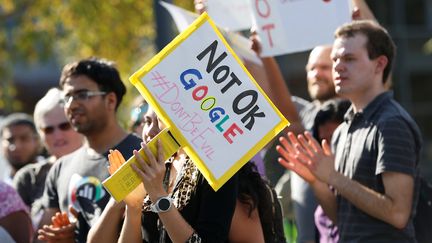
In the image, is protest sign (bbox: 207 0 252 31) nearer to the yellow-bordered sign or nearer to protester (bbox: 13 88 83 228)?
protester (bbox: 13 88 83 228)

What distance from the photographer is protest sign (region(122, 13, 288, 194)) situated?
4230 mm

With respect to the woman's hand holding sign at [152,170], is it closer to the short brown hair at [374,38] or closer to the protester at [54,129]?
the short brown hair at [374,38]

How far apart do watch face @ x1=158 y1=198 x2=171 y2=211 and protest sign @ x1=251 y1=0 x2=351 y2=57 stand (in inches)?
90.2

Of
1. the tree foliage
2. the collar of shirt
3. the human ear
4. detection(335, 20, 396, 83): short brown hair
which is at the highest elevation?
the tree foliage

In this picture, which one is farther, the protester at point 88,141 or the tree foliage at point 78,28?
the tree foliage at point 78,28

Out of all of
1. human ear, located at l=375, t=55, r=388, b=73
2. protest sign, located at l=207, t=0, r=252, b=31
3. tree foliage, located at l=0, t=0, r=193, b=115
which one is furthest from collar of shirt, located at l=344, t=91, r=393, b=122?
tree foliage, located at l=0, t=0, r=193, b=115

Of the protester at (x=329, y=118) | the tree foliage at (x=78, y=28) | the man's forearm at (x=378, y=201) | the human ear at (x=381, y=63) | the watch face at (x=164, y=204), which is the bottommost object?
the man's forearm at (x=378, y=201)

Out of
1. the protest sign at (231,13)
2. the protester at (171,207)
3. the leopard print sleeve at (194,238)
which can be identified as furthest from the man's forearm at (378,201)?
the protest sign at (231,13)

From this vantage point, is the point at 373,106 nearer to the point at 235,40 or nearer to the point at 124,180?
the point at 235,40

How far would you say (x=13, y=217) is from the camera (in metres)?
5.99

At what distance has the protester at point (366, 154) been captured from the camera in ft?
17.0

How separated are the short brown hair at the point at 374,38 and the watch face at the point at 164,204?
1.69 m

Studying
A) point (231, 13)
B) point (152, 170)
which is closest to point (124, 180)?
point (152, 170)

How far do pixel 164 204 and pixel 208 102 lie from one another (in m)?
0.45
